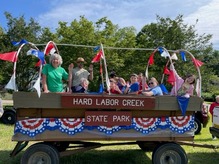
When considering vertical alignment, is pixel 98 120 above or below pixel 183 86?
below

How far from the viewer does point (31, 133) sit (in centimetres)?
519

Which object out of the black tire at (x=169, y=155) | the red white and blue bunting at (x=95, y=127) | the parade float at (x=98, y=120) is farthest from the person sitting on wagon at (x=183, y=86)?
the black tire at (x=169, y=155)

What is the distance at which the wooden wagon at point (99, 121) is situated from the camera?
17.0ft

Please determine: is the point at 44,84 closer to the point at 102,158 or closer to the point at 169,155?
the point at 102,158

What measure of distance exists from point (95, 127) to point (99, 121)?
137 millimetres

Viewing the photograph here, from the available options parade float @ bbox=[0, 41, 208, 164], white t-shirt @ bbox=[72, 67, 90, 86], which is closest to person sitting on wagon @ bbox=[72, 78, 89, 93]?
white t-shirt @ bbox=[72, 67, 90, 86]

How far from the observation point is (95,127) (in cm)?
538

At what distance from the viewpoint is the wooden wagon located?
5.18 m

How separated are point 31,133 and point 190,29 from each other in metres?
17.6

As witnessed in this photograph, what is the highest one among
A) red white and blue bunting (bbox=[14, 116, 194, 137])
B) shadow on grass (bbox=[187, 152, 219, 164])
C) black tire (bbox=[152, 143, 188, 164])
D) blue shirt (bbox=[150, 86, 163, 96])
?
blue shirt (bbox=[150, 86, 163, 96])

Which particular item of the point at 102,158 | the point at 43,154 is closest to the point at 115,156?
the point at 102,158

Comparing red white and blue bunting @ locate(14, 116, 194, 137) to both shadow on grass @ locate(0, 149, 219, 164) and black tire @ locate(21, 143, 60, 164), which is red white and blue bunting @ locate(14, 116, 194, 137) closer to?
black tire @ locate(21, 143, 60, 164)

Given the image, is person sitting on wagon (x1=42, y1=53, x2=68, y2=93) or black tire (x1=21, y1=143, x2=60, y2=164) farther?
→ person sitting on wagon (x1=42, y1=53, x2=68, y2=93)

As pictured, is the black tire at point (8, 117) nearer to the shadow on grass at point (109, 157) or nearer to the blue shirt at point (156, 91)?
the shadow on grass at point (109, 157)
